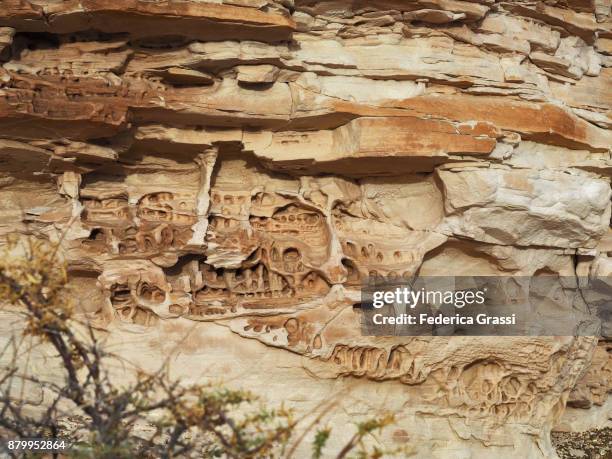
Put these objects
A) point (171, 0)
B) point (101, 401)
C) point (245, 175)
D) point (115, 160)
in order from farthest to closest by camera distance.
Result: point (245, 175) → point (115, 160) → point (171, 0) → point (101, 401)

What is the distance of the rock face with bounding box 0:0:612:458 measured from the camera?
7250mm

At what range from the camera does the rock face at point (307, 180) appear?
23.8 ft

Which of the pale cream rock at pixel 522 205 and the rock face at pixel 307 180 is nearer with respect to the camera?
the rock face at pixel 307 180

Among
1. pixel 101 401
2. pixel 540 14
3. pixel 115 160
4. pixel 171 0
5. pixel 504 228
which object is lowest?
pixel 101 401

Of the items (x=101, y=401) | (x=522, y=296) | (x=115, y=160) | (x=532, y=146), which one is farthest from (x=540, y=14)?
(x=101, y=401)

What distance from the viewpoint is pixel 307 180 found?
318 inches

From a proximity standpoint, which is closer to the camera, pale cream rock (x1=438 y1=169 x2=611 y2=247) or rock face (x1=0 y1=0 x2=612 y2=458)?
rock face (x1=0 y1=0 x2=612 y2=458)

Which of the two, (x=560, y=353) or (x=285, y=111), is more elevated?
(x=285, y=111)

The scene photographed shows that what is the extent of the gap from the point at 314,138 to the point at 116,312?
7.51 ft

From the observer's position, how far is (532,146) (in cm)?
816

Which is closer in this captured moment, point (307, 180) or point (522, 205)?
point (522, 205)

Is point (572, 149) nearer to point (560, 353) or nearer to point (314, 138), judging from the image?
point (560, 353)

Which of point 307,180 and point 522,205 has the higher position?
point 307,180

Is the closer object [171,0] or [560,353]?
[171,0]
